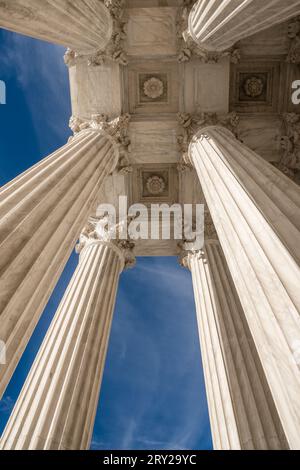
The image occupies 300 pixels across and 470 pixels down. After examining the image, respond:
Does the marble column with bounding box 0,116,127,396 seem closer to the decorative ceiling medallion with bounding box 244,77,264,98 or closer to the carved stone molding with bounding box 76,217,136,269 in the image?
the carved stone molding with bounding box 76,217,136,269

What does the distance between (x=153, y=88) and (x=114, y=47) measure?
13.6ft

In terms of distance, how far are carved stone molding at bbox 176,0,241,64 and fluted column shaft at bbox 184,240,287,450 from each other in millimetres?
12823

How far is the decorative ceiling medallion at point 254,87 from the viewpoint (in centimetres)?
2728

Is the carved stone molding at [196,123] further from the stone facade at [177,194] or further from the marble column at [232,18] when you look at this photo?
the marble column at [232,18]

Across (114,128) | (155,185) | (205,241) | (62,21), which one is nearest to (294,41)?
(114,128)

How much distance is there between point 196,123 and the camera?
2580 cm

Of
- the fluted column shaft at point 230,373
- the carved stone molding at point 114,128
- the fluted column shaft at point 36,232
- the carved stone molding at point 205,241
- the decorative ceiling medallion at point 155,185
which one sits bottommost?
the fluted column shaft at point 230,373

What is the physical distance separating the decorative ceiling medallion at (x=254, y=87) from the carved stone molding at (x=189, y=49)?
250cm

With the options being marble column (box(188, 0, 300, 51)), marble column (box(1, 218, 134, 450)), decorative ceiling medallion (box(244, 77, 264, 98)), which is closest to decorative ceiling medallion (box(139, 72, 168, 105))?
marble column (box(188, 0, 300, 51))

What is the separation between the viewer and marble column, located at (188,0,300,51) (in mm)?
13961

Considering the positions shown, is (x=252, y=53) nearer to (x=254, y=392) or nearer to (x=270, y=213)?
(x=270, y=213)

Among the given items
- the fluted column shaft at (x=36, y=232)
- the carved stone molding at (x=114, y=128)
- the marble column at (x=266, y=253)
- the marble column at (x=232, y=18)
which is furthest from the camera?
the carved stone molding at (x=114, y=128)

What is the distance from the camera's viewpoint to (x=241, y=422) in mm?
14641

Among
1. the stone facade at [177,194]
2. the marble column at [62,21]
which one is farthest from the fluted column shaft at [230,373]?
the marble column at [62,21]
